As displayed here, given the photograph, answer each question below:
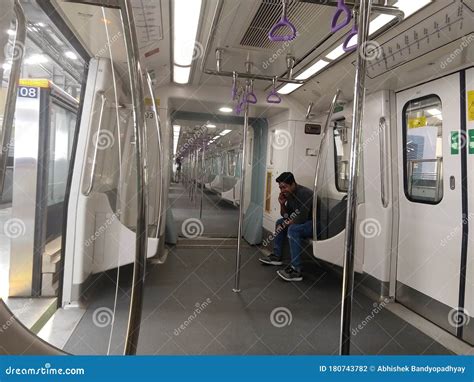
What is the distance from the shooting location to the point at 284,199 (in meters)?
4.42

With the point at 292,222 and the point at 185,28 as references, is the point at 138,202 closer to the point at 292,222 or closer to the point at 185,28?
the point at 185,28

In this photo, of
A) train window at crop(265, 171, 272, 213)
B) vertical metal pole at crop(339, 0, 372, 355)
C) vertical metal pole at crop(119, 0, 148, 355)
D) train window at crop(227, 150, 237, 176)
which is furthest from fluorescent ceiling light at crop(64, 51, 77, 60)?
train window at crop(227, 150, 237, 176)

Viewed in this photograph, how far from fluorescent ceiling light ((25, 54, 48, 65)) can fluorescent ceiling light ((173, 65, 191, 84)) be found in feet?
4.42

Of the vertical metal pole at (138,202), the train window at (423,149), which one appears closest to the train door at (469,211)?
the train window at (423,149)

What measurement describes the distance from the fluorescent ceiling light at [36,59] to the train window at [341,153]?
360 centimetres

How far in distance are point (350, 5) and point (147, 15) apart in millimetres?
1633

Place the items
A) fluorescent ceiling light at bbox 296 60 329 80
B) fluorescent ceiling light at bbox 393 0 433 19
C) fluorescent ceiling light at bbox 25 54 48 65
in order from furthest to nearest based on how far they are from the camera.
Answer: fluorescent ceiling light at bbox 25 54 48 65 → fluorescent ceiling light at bbox 296 60 329 80 → fluorescent ceiling light at bbox 393 0 433 19

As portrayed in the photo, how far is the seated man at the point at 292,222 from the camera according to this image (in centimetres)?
395

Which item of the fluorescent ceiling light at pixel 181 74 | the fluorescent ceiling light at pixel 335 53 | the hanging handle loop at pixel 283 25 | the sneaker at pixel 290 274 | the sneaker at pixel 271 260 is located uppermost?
the fluorescent ceiling light at pixel 181 74

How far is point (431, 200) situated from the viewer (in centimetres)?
294

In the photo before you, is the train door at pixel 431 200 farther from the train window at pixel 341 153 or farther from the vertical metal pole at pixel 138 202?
the vertical metal pole at pixel 138 202

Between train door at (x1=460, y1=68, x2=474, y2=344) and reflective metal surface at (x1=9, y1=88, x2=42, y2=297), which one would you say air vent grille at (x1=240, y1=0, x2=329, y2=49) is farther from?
reflective metal surface at (x1=9, y1=88, x2=42, y2=297)

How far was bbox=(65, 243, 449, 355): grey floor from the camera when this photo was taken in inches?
94.8

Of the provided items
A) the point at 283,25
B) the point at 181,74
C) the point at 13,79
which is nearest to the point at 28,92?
the point at 181,74
